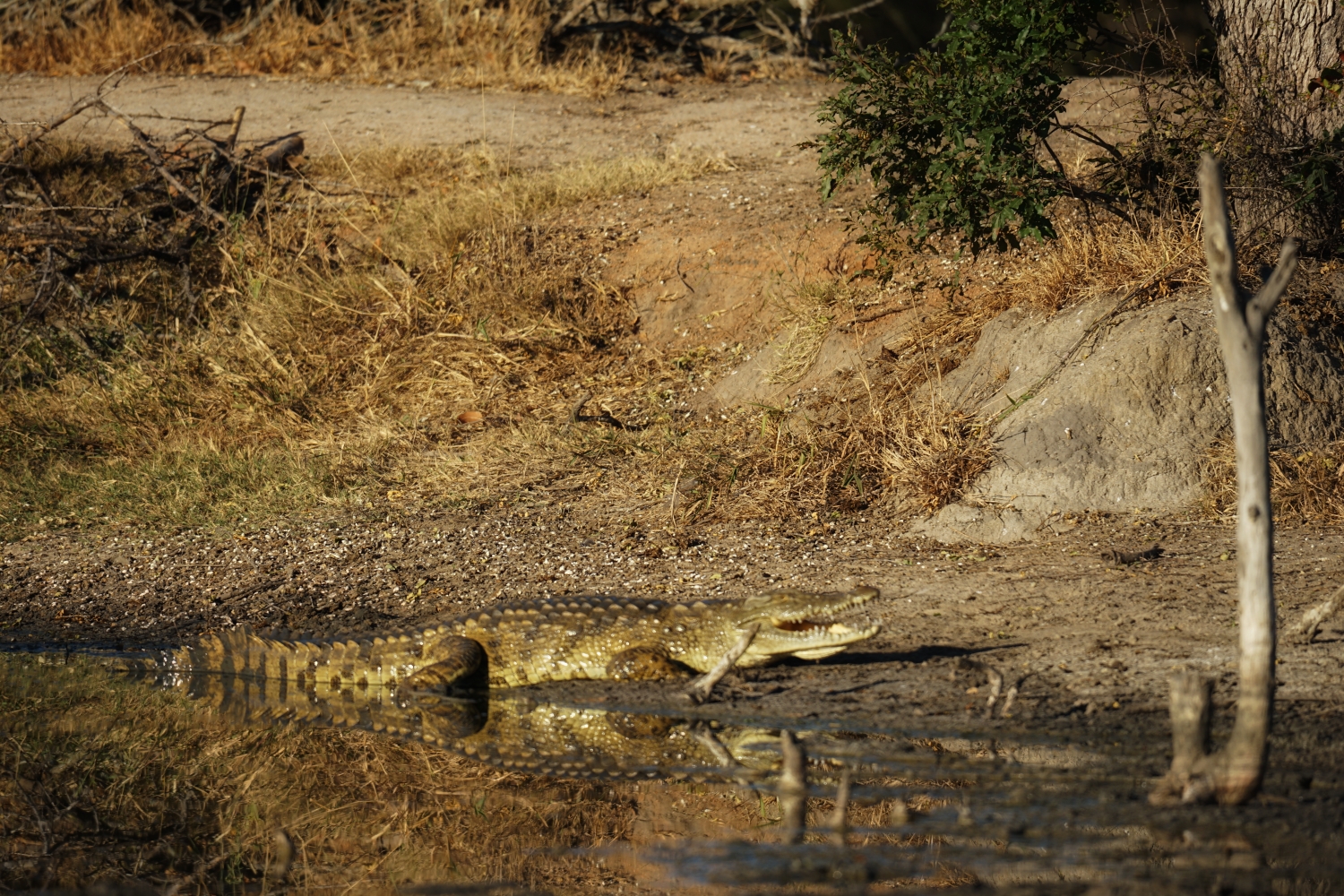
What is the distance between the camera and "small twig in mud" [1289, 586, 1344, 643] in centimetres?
475

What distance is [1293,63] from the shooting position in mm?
7379

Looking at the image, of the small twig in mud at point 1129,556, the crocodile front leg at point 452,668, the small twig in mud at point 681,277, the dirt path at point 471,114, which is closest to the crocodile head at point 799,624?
the crocodile front leg at point 452,668

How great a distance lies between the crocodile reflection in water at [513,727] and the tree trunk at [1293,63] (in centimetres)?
510

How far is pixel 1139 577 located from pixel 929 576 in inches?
Result: 37.8

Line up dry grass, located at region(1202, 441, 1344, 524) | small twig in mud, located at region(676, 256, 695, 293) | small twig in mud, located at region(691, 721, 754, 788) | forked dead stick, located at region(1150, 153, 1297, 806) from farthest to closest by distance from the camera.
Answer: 1. small twig in mud, located at region(676, 256, 695, 293)
2. dry grass, located at region(1202, 441, 1344, 524)
3. small twig in mud, located at region(691, 721, 754, 788)
4. forked dead stick, located at region(1150, 153, 1297, 806)

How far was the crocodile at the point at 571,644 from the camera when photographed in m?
5.35

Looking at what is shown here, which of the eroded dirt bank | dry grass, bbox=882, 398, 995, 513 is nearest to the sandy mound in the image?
dry grass, bbox=882, 398, 995, 513

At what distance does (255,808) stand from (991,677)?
2735 millimetres

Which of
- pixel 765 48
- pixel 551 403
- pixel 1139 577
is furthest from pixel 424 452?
pixel 765 48

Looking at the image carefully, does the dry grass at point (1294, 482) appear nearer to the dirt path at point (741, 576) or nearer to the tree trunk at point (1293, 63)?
the dirt path at point (741, 576)

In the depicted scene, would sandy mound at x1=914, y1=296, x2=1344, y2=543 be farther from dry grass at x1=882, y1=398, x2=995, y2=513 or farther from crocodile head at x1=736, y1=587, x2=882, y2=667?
crocodile head at x1=736, y1=587, x2=882, y2=667

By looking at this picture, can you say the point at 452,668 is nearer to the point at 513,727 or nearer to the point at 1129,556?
the point at 513,727

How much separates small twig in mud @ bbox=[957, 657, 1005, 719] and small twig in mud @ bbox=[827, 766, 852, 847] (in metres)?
1.00

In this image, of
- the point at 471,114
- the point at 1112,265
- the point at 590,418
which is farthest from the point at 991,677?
the point at 471,114
